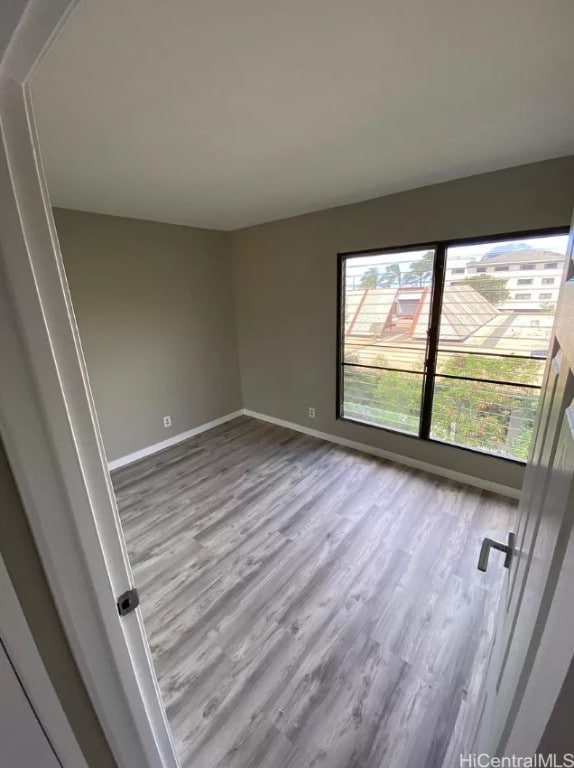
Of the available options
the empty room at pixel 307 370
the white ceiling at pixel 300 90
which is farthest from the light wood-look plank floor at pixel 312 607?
the white ceiling at pixel 300 90

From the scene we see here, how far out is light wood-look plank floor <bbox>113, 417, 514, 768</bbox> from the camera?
1.21 m

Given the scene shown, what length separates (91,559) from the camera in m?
0.59

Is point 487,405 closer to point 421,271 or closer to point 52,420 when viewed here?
point 421,271

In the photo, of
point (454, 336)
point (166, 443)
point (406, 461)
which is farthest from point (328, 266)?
point (166, 443)

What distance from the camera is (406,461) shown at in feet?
9.85

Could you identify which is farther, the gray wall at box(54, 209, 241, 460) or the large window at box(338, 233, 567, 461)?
the gray wall at box(54, 209, 241, 460)

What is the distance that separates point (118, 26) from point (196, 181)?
1237 millimetres

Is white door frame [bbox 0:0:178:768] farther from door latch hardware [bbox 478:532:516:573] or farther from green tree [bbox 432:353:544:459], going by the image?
green tree [bbox 432:353:544:459]

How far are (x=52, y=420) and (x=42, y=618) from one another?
0.38 meters

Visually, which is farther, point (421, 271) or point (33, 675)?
point (421, 271)

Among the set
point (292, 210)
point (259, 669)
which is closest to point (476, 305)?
point (292, 210)

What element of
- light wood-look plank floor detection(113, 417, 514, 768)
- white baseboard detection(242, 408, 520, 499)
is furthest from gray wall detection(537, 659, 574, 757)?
white baseboard detection(242, 408, 520, 499)

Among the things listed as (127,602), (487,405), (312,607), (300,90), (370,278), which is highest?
(300,90)

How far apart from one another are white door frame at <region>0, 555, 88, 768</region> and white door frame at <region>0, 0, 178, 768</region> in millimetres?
51
